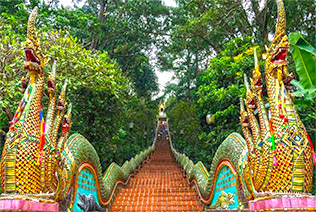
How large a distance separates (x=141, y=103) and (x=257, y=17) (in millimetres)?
9411

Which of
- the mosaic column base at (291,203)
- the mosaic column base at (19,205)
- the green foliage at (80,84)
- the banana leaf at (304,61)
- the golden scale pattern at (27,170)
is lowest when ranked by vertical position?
the mosaic column base at (291,203)

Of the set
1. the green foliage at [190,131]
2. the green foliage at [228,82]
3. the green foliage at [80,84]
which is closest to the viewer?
the green foliage at [80,84]

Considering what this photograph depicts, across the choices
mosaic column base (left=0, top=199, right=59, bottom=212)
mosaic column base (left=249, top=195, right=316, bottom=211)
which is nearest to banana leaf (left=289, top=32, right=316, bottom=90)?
mosaic column base (left=249, top=195, right=316, bottom=211)

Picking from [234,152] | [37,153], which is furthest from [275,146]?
[37,153]

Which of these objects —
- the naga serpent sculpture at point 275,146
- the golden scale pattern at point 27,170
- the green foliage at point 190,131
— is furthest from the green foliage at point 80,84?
the green foliage at point 190,131

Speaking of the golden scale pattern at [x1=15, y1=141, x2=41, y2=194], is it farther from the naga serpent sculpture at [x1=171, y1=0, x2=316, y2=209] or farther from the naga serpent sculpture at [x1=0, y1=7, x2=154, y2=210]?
the naga serpent sculpture at [x1=171, y1=0, x2=316, y2=209]

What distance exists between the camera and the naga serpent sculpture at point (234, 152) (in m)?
3.60

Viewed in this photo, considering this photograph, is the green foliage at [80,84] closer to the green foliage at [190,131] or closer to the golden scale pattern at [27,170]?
the golden scale pattern at [27,170]

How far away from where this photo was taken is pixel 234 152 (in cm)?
496

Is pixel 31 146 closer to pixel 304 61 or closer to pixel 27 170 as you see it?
pixel 27 170

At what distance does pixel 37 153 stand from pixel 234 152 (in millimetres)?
3278

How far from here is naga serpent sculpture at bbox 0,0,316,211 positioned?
3596mm

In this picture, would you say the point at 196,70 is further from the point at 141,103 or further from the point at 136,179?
the point at 136,179

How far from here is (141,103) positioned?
17.6 metres
